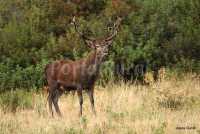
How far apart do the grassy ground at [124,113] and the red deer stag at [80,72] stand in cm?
54

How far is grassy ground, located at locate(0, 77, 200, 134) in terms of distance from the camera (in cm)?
1195

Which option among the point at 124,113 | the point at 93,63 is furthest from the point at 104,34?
the point at 124,113

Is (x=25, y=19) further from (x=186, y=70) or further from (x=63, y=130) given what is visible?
(x=63, y=130)

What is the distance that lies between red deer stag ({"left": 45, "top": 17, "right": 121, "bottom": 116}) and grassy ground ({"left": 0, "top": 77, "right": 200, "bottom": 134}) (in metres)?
0.54

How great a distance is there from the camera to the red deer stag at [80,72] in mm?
14414

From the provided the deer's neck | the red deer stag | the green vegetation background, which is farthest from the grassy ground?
the green vegetation background

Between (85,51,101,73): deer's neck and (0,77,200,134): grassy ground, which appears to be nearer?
(0,77,200,134): grassy ground

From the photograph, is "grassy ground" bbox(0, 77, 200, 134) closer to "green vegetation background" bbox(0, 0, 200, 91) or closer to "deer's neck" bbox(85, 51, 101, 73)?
"deer's neck" bbox(85, 51, 101, 73)

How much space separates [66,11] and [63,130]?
37.3 ft

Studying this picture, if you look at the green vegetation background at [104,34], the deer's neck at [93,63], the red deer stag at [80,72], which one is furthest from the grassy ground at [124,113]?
the green vegetation background at [104,34]

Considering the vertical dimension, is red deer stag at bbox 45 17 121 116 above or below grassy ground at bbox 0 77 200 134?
above

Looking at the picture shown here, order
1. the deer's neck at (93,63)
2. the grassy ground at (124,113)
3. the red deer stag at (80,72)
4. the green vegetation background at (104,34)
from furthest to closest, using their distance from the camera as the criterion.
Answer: the green vegetation background at (104,34)
the deer's neck at (93,63)
the red deer stag at (80,72)
the grassy ground at (124,113)

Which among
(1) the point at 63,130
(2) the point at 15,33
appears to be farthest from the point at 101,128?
(2) the point at 15,33

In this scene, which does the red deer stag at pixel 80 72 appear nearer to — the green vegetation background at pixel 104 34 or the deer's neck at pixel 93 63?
the deer's neck at pixel 93 63
